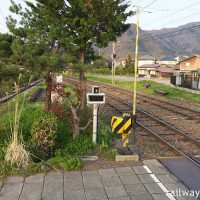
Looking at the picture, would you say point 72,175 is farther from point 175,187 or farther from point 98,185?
point 175,187

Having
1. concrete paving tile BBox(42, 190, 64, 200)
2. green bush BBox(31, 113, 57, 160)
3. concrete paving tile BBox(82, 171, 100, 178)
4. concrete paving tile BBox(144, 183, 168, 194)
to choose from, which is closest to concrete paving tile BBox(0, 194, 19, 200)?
concrete paving tile BBox(42, 190, 64, 200)

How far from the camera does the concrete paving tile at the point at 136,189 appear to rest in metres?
4.90

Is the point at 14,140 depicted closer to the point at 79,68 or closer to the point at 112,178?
the point at 112,178

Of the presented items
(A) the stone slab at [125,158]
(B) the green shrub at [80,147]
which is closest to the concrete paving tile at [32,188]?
(B) the green shrub at [80,147]

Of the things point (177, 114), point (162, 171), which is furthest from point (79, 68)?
point (177, 114)

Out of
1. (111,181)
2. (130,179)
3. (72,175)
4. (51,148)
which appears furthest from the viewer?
(51,148)

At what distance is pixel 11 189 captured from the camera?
5020mm

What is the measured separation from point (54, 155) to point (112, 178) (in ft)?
6.05

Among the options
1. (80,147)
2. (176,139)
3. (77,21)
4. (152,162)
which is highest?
(77,21)

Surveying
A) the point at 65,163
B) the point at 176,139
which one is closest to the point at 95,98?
the point at 65,163

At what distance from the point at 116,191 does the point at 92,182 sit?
0.60 metres

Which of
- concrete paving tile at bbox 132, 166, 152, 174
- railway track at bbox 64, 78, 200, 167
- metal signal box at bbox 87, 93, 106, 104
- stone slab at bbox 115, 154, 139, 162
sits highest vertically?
metal signal box at bbox 87, 93, 106, 104

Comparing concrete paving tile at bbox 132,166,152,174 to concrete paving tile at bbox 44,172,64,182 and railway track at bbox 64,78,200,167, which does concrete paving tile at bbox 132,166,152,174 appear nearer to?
railway track at bbox 64,78,200,167

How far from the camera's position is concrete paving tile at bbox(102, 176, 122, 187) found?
5.24 metres
